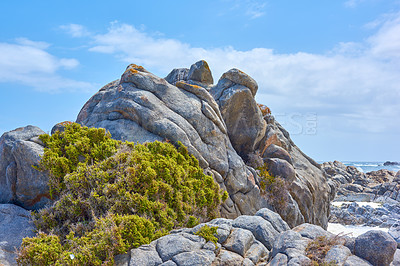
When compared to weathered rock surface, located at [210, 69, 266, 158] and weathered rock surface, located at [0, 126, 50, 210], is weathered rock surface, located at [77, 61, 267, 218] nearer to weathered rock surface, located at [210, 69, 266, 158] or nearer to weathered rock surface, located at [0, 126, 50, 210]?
weathered rock surface, located at [210, 69, 266, 158]

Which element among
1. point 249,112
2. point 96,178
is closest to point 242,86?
point 249,112

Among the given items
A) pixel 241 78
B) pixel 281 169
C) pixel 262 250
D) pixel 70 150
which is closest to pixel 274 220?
pixel 262 250

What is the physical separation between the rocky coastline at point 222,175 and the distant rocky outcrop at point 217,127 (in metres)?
0.06

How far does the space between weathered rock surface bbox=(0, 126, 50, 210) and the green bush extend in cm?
51

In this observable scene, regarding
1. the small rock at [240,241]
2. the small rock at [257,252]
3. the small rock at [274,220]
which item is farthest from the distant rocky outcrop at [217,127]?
the small rock at [257,252]

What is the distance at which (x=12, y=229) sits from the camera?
1104 cm

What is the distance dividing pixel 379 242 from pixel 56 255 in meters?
9.26

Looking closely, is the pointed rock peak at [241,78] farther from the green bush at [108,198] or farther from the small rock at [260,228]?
the small rock at [260,228]

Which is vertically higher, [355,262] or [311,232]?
[311,232]

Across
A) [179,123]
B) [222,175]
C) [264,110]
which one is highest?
[264,110]

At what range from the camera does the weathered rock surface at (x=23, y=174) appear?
12.1 m

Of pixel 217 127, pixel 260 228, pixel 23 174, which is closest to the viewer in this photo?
pixel 260 228

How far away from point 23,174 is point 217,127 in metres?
9.85

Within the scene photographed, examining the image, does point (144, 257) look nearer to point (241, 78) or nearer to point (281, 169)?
point (281, 169)
